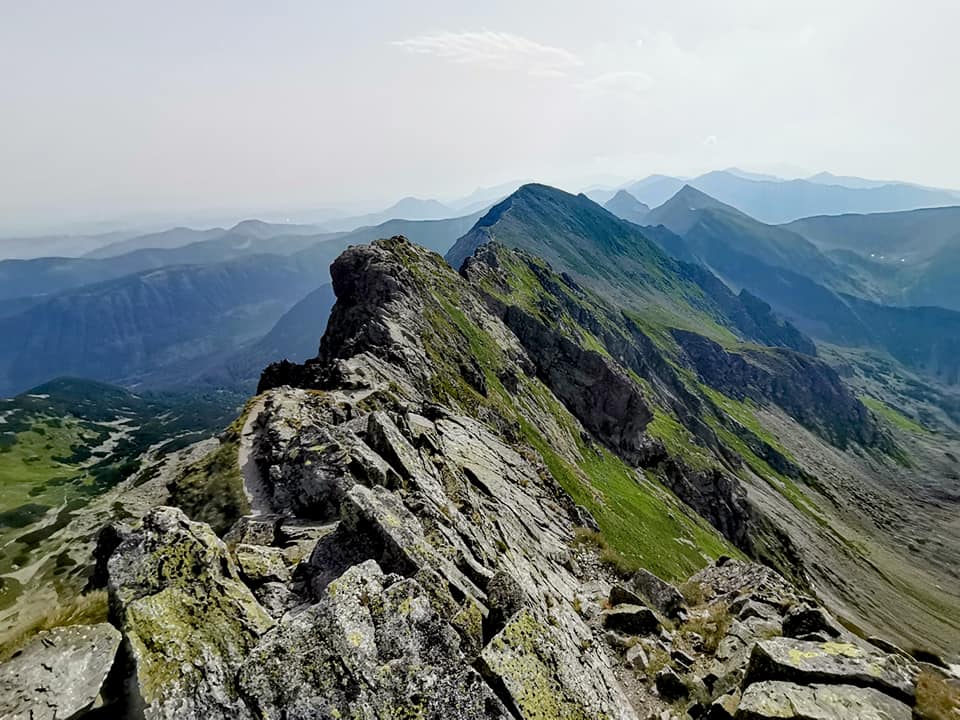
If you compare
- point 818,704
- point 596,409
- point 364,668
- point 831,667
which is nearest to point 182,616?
point 364,668

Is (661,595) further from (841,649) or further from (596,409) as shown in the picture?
(596,409)

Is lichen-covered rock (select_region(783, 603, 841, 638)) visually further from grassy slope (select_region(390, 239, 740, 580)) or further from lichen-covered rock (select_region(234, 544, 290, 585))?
grassy slope (select_region(390, 239, 740, 580))

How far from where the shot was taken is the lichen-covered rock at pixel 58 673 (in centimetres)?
1134

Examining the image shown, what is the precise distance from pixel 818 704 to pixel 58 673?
21407 millimetres

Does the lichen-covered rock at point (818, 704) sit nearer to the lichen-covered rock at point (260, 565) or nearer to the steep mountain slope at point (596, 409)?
the lichen-covered rock at point (260, 565)

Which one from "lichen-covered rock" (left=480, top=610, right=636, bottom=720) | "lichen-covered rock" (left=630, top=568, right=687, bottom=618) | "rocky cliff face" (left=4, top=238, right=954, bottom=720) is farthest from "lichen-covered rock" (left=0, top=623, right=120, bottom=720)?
"lichen-covered rock" (left=630, top=568, right=687, bottom=618)

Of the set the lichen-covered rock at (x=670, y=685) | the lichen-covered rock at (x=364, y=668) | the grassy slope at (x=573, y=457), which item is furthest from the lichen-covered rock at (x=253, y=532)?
the grassy slope at (x=573, y=457)

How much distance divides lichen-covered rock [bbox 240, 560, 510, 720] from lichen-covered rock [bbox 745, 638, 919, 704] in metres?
10.8

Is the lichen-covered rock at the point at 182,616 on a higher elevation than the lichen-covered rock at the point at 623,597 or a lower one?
higher

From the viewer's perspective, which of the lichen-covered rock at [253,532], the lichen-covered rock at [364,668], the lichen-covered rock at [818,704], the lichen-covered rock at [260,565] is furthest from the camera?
the lichen-covered rock at [253,532]

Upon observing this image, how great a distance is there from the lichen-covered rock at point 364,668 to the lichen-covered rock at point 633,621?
15.8 m

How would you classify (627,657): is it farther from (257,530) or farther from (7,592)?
(7,592)

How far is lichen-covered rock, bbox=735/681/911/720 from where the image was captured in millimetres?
A: 15516

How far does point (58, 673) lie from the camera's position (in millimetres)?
11938
